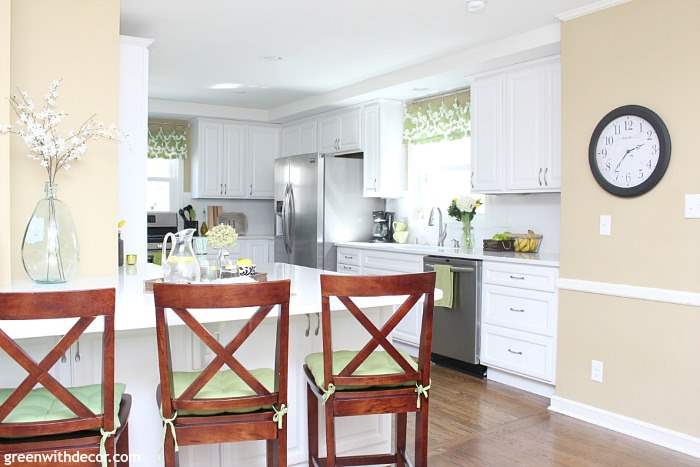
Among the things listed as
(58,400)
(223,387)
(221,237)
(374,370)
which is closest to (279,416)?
(223,387)

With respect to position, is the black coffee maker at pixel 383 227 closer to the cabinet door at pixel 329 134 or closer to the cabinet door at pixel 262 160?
the cabinet door at pixel 329 134

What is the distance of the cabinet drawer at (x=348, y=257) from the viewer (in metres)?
5.85

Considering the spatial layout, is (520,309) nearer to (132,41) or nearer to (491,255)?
(491,255)

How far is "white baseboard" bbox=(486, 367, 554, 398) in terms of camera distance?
403 centimetres

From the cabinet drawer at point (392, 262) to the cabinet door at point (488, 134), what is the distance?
0.77m

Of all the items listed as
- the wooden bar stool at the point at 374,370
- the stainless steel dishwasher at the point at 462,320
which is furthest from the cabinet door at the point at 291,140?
the wooden bar stool at the point at 374,370

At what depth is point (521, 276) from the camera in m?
4.08

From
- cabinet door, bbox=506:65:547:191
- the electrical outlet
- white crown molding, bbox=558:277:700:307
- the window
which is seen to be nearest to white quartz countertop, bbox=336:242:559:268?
white crown molding, bbox=558:277:700:307

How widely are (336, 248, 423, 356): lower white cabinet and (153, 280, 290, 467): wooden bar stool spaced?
2758 mm

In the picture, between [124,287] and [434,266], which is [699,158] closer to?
[434,266]

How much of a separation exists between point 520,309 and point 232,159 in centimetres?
437

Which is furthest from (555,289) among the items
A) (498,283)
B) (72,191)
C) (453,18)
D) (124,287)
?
(72,191)

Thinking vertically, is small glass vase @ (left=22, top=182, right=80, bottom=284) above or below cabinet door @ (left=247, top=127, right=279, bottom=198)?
below

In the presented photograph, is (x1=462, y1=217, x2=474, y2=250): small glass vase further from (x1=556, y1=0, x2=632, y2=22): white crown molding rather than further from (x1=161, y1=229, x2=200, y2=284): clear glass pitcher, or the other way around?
(x1=161, y1=229, x2=200, y2=284): clear glass pitcher
